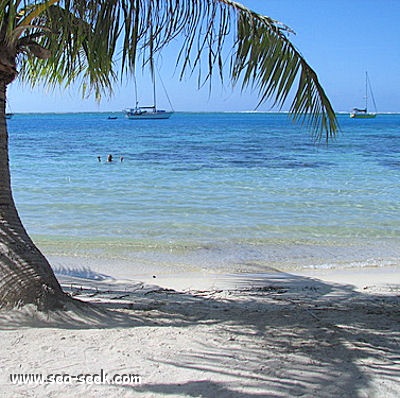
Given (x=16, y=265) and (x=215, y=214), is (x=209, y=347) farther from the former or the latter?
(x=215, y=214)

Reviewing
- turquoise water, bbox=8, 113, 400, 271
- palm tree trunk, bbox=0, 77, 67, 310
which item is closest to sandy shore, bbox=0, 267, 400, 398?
palm tree trunk, bbox=0, 77, 67, 310

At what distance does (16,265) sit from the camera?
12.9 feet

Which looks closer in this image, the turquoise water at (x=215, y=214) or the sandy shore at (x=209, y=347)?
the sandy shore at (x=209, y=347)

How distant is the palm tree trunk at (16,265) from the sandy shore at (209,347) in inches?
5.3

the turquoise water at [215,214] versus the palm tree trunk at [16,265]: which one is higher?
the palm tree trunk at [16,265]

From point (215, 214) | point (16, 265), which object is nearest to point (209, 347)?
point (16, 265)

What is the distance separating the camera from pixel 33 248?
4.11m

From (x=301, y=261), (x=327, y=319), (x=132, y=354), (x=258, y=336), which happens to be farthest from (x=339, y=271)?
(x=132, y=354)

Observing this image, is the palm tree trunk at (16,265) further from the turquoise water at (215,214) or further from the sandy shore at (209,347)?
the turquoise water at (215,214)

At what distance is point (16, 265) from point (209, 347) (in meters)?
1.60

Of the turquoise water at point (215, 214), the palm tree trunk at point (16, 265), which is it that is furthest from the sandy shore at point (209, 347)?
the turquoise water at point (215, 214)

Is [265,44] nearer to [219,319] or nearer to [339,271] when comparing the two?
[219,319]

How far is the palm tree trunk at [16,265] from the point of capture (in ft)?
12.8

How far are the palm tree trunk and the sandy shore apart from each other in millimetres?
134
